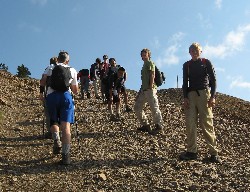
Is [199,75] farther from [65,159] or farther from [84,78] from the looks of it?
[84,78]

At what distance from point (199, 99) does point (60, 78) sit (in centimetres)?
315

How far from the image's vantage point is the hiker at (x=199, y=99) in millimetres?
8711

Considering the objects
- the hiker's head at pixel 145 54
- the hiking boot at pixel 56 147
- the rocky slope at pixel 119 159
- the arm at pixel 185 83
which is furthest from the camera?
A: the hiker's head at pixel 145 54

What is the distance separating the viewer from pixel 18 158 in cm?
912

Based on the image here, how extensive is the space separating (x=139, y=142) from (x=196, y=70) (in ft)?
10.0

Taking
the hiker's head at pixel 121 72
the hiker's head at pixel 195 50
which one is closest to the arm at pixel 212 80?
the hiker's head at pixel 195 50

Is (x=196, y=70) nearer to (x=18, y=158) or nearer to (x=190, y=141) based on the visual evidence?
(x=190, y=141)

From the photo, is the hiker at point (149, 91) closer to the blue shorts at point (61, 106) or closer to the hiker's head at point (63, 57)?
the hiker's head at point (63, 57)

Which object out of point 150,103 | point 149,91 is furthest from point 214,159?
point 149,91

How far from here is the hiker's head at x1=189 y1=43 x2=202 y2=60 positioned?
8695 mm

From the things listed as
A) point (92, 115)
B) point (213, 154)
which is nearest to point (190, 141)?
point (213, 154)

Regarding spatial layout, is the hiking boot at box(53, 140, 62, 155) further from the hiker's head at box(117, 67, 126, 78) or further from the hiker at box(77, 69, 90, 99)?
the hiker at box(77, 69, 90, 99)

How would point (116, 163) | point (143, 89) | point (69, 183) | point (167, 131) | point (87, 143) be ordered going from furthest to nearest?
point (167, 131)
point (143, 89)
point (87, 143)
point (116, 163)
point (69, 183)

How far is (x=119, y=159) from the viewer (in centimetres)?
905
